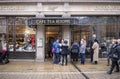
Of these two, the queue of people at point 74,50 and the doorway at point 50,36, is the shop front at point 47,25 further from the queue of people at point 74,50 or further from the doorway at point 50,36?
the queue of people at point 74,50

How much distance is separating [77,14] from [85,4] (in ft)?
3.33

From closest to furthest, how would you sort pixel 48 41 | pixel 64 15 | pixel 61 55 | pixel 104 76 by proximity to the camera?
1. pixel 104 76
2. pixel 61 55
3. pixel 64 15
4. pixel 48 41

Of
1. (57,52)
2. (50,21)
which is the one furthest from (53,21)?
(57,52)

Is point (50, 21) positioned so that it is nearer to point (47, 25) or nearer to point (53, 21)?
point (53, 21)

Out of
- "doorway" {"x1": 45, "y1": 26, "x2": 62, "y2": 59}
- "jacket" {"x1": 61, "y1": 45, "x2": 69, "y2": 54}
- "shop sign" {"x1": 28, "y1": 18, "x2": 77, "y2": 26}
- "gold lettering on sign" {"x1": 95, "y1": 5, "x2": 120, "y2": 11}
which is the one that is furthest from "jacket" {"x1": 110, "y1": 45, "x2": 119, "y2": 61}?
"doorway" {"x1": 45, "y1": 26, "x2": 62, "y2": 59}

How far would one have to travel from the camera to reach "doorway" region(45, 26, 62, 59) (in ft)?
90.2

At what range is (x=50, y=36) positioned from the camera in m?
27.8

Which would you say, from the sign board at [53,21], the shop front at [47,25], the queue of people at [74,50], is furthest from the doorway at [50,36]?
the queue of people at [74,50]

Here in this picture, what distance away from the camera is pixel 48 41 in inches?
1099

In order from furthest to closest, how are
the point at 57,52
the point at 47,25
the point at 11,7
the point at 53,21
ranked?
1. the point at 47,25
2. the point at 11,7
3. the point at 53,21
4. the point at 57,52

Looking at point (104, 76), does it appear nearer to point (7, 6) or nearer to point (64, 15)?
point (64, 15)

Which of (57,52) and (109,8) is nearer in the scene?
(57,52)

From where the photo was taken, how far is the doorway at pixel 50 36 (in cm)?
2748

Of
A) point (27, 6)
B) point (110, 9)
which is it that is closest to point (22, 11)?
point (27, 6)
